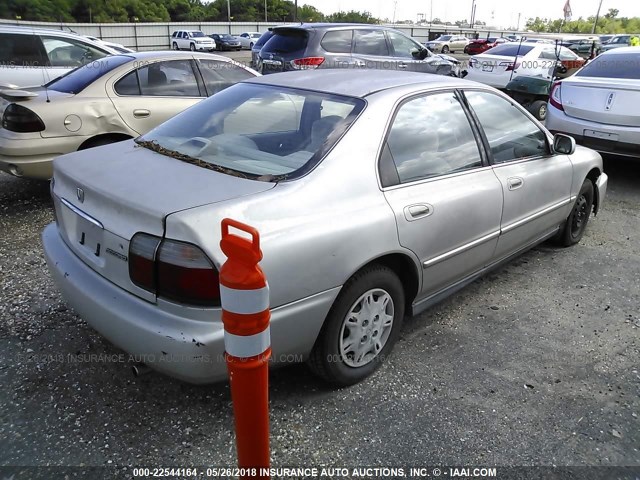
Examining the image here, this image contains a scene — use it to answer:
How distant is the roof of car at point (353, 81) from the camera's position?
2.88 metres

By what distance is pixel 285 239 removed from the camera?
2100mm

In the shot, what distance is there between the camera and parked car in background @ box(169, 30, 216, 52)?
127 ft

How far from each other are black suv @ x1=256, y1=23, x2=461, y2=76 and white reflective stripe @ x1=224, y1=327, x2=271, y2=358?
819 centimetres

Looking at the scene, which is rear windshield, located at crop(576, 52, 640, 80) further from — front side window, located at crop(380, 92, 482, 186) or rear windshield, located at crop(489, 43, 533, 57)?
rear windshield, located at crop(489, 43, 533, 57)

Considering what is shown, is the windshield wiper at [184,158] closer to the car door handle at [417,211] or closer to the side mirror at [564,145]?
the car door handle at [417,211]

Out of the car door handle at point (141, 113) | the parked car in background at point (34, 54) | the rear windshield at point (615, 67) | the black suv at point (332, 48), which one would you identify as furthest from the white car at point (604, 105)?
the parked car in background at point (34, 54)

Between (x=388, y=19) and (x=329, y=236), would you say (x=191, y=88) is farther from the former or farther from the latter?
(x=388, y=19)

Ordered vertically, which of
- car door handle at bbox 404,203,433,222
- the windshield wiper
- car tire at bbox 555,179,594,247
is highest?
the windshield wiper

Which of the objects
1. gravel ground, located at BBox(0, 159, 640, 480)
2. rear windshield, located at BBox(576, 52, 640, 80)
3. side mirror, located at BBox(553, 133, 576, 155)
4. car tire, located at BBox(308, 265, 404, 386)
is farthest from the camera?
rear windshield, located at BBox(576, 52, 640, 80)

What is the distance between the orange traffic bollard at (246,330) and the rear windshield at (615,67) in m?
6.54

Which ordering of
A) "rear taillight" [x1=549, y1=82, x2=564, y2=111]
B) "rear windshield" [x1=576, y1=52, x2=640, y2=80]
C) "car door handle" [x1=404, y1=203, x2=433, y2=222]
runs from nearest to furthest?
"car door handle" [x1=404, y1=203, x2=433, y2=222] < "rear windshield" [x1=576, y1=52, x2=640, y2=80] < "rear taillight" [x1=549, y1=82, x2=564, y2=111]

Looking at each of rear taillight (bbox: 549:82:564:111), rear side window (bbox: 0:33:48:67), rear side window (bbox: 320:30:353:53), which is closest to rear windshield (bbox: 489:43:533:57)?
rear side window (bbox: 320:30:353:53)

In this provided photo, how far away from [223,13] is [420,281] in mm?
85642

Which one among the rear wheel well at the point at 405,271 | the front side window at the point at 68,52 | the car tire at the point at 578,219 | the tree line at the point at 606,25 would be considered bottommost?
the car tire at the point at 578,219
